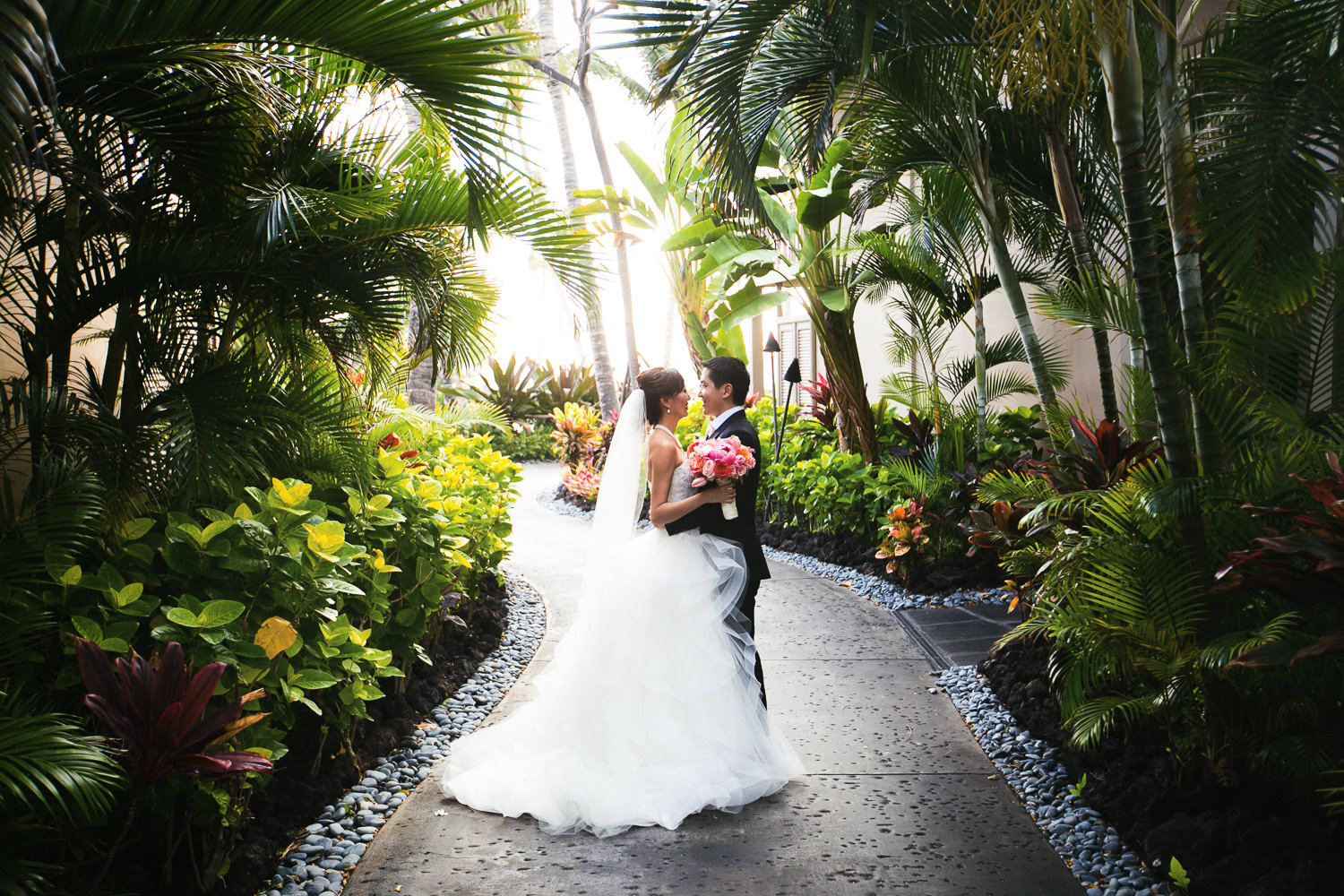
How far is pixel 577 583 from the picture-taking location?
26.5ft

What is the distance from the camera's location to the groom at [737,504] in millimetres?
4086

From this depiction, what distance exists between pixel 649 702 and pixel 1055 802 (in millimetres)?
1617

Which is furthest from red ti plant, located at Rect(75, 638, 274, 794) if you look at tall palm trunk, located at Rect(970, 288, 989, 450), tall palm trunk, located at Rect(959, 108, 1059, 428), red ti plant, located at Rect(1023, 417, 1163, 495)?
tall palm trunk, located at Rect(970, 288, 989, 450)

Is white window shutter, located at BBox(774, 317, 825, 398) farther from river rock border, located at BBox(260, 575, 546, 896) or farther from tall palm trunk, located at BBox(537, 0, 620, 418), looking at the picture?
river rock border, located at BBox(260, 575, 546, 896)

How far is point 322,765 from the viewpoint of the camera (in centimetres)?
360

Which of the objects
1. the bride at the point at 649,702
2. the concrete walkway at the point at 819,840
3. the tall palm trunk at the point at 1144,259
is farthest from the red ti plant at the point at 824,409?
the tall palm trunk at the point at 1144,259

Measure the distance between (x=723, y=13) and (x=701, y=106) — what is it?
49 centimetres

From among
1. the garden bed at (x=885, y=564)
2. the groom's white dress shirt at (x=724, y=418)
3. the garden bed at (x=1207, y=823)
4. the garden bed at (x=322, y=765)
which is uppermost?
the groom's white dress shirt at (x=724, y=418)

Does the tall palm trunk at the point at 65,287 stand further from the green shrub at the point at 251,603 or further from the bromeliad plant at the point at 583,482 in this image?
the bromeliad plant at the point at 583,482

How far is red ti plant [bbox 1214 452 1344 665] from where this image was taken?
2.37 meters

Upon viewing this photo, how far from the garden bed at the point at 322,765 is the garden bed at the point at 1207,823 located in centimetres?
280

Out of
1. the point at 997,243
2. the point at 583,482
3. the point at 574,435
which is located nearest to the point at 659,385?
the point at 997,243

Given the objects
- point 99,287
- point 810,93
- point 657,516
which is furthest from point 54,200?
point 810,93

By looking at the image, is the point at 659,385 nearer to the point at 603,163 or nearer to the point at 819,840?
the point at 819,840
